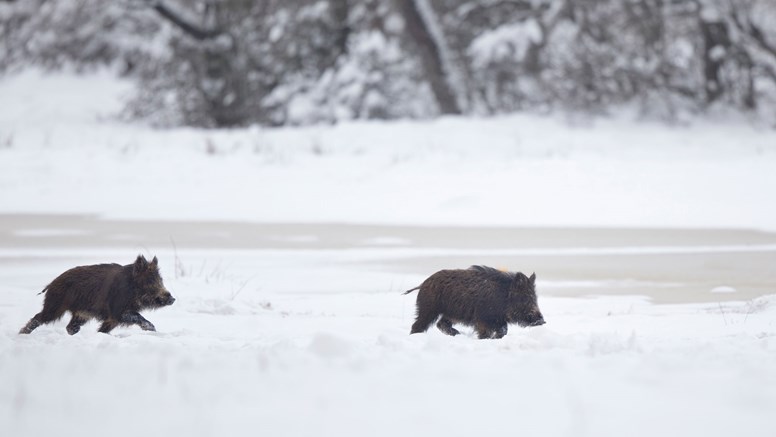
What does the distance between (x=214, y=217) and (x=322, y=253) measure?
3447 mm

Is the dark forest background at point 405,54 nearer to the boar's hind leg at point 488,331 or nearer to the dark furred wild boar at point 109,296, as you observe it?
the boar's hind leg at point 488,331

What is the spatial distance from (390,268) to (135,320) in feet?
12.6

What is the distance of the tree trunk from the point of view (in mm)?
22203

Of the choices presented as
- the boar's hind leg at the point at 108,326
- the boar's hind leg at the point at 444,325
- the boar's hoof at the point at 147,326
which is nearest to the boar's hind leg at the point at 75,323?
the boar's hind leg at the point at 108,326

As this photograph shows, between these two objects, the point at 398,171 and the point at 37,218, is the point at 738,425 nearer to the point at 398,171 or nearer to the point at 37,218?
the point at 37,218

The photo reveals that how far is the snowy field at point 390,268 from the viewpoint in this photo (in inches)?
177

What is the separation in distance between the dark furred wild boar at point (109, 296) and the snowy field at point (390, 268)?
15cm

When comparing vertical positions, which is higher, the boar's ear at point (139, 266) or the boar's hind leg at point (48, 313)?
the boar's ear at point (139, 266)

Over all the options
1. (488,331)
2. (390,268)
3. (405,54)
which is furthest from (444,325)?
(405,54)

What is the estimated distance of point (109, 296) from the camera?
625 cm

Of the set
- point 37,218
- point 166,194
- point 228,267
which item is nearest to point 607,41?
point 166,194

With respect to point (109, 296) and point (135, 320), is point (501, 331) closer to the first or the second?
point (135, 320)

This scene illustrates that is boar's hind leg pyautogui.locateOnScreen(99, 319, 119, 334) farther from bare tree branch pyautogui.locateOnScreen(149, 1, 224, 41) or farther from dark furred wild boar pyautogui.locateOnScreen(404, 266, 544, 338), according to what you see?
bare tree branch pyautogui.locateOnScreen(149, 1, 224, 41)

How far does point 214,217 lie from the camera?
45.6 feet
